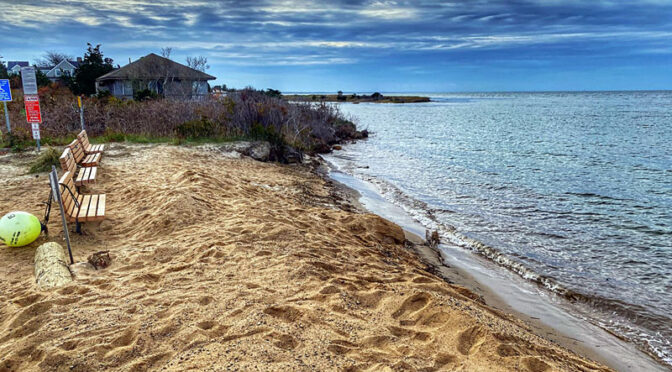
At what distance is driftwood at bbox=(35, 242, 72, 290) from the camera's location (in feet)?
14.6

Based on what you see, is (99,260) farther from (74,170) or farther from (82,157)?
(82,157)

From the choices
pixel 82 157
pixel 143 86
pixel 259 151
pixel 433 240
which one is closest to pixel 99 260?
pixel 433 240

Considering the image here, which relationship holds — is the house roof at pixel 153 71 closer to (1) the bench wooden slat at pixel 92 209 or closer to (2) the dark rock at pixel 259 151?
(2) the dark rock at pixel 259 151

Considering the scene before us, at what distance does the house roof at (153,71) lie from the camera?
3541cm

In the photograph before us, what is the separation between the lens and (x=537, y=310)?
5.86 m

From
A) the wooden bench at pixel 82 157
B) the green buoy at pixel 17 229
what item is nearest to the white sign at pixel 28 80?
the wooden bench at pixel 82 157

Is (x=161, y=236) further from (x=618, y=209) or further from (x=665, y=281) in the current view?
(x=618, y=209)

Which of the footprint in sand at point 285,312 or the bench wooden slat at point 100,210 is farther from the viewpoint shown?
the bench wooden slat at point 100,210

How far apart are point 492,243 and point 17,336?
771cm

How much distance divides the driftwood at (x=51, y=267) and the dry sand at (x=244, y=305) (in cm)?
13

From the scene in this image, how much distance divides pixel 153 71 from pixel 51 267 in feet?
118

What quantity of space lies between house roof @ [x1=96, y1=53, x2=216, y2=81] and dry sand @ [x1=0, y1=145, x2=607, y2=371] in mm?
31779

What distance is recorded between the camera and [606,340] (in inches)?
202


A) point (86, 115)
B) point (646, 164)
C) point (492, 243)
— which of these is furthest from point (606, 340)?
point (86, 115)
